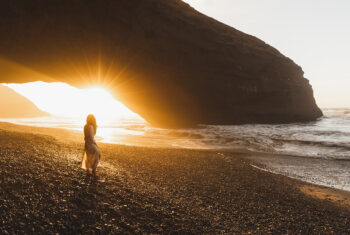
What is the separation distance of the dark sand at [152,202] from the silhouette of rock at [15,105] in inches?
4299

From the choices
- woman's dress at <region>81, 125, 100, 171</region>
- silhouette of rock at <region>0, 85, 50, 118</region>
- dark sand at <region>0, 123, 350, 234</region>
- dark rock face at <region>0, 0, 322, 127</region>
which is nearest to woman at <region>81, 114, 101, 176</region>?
woman's dress at <region>81, 125, 100, 171</region>

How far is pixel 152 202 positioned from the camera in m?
4.58

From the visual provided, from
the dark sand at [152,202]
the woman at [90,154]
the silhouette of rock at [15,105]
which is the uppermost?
the silhouette of rock at [15,105]

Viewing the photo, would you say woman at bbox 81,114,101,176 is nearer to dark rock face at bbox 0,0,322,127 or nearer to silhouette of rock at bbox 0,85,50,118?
dark rock face at bbox 0,0,322,127

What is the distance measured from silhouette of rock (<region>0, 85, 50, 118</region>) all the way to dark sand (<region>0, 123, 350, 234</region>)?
109182 millimetres

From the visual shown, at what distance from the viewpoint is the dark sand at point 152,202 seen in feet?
11.5

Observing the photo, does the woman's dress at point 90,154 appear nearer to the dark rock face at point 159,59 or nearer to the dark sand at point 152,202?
the dark sand at point 152,202

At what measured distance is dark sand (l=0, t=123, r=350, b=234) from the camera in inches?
138

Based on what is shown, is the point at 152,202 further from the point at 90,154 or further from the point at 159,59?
the point at 159,59

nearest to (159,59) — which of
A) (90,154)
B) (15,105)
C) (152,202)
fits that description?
(90,154)

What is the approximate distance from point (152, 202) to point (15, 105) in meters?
130

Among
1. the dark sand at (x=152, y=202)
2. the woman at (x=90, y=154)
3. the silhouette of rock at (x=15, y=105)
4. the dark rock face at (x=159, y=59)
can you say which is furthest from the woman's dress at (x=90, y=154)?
the silhouette of rock at (x=15, y=105)

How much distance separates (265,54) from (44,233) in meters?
33.6

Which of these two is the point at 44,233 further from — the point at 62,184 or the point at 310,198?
the point at 310,198
